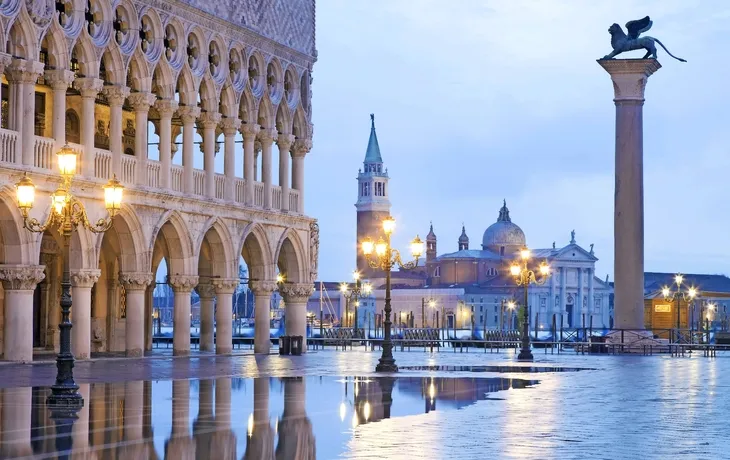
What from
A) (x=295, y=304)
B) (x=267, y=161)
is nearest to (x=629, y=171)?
(x=267, y=161)

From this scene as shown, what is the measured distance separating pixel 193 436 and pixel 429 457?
346cm

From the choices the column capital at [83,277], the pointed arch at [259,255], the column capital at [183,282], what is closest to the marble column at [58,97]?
the column capital at [83,277]

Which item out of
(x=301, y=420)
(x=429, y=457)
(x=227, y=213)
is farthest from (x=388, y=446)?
(x=227, y=213)

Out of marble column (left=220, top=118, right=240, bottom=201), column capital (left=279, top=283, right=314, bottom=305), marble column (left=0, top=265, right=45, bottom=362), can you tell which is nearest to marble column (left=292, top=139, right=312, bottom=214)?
column capital (left=279, top=283, right=314, bottom=305)

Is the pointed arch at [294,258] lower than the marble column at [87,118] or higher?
lower

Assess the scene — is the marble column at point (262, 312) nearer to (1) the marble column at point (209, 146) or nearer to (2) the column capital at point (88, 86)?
(1) the marble column at point (209, 146)

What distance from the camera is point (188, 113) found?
148 feet

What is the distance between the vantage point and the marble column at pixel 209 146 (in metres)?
46.3

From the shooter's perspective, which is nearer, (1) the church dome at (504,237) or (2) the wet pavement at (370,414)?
(2) the wet pavement at (370,414)

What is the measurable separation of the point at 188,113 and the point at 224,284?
18.4 feet

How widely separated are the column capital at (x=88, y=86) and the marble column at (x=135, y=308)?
207 inches

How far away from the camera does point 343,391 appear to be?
89.1 ft

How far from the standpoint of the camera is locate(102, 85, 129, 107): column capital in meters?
41.0

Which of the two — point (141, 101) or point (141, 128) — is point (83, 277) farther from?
point (141, 101)
